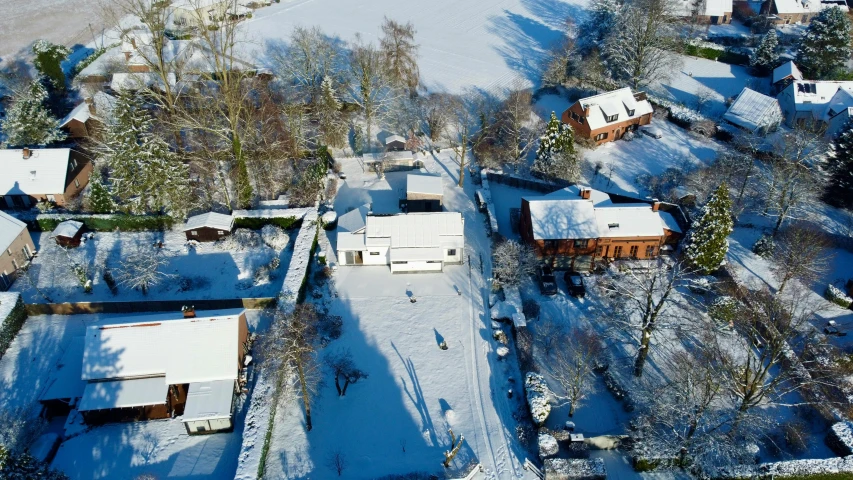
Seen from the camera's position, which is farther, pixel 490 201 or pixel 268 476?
pixel 490 201

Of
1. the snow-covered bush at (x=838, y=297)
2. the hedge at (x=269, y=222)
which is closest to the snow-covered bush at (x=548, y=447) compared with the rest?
the snow-covered bush at (x=838, y=297)

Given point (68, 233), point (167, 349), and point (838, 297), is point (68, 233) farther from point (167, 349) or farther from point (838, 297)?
point (838, 297)

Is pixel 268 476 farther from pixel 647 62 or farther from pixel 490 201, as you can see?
pixel 647 62

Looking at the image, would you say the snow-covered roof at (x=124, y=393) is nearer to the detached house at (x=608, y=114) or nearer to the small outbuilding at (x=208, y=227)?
the small outbuilding at (x=208, y=227)

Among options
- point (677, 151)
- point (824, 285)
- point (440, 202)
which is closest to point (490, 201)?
point (440, 202)

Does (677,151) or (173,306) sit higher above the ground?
(677,151)

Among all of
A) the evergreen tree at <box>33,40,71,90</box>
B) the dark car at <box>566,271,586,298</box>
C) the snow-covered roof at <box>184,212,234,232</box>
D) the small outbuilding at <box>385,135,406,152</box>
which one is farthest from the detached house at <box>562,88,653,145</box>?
the evergreen tree at <box>33,40,71,90</box>
